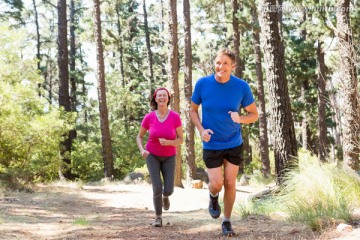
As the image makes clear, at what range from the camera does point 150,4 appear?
35.6 m

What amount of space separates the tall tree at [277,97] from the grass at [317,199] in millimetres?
858

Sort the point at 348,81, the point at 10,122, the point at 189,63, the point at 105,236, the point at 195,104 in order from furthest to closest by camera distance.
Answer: the point at 189,63, the point at 10,122, the point at 348,81, the point at 105,236, the point at 195,104

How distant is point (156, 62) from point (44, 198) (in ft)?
86.6

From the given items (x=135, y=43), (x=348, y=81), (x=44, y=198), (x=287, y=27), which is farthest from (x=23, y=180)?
(x=135, y=43)

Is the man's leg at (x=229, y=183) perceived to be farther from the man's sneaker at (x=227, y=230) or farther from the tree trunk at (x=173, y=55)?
the tree trunk at (x=173, y=55)

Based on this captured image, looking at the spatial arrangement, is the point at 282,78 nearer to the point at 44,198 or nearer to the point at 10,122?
the point at 44,198

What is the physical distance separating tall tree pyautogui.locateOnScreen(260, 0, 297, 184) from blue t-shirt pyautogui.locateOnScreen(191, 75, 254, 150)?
11.2 ft

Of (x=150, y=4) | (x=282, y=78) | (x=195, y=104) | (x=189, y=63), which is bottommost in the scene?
(x=195, y=104)

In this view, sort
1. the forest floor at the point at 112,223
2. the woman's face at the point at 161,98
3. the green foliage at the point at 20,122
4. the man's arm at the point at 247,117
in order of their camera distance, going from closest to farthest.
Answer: the man's arm at the point at 247,117, the forest floor at the point at 112,223, the woman's face at the point at 161,98, the green foliage at the point at 20,122

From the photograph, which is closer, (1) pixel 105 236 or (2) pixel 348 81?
(1) pixel 105 236

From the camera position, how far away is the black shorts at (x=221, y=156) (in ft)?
15.3

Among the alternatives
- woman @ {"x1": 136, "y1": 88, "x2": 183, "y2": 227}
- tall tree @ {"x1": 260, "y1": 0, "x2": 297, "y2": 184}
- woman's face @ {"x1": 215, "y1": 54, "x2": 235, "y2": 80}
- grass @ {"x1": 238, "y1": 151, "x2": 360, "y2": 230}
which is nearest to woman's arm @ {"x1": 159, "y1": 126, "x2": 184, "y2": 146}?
woman @ {"x1": 136, "y1": 88, "x2": 183, "y2": 227}

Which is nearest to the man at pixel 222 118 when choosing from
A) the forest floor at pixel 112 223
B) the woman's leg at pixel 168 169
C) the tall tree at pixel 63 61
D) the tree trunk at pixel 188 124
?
the forest floor at pixel 112 223

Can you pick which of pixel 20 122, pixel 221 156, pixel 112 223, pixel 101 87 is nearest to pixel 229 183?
pixel 221 156
